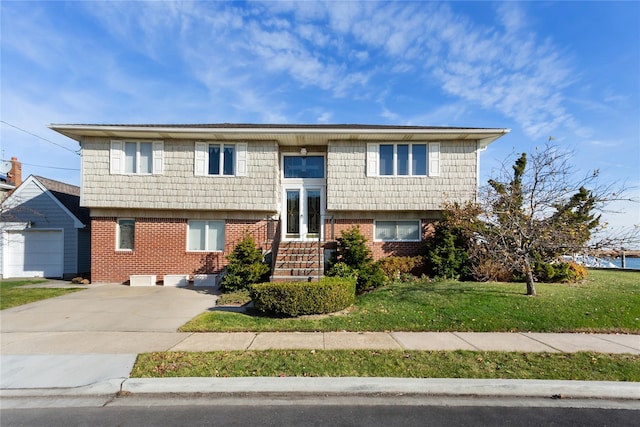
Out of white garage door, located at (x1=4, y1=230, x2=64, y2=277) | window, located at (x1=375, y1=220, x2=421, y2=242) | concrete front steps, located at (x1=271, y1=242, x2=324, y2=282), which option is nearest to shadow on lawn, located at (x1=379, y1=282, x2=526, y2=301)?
concrete front steps, located at (x1=271, y1=242, x2=324, y2=282)

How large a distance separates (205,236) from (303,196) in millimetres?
4060

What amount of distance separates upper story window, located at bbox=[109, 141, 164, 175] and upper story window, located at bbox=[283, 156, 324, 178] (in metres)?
4.69

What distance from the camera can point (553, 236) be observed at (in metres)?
8.45

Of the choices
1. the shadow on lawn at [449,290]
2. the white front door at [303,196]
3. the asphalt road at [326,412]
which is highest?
the white front door at [303,196]

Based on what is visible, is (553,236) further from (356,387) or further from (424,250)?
(356,387)

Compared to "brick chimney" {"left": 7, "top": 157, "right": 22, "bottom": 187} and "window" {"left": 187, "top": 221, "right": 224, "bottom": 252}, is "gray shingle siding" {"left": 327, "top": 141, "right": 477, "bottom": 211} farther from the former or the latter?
"brick chimney" {"left": 7, "top": 157, "right": 22, "bottom": 187}

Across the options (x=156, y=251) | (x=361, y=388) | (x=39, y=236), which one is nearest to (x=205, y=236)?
(x=156, y=251)

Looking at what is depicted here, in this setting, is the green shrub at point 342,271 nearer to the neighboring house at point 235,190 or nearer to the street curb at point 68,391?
the neighboring house at point 235,190

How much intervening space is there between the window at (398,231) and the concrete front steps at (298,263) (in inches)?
103

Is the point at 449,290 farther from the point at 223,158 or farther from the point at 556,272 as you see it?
the point at 223,158

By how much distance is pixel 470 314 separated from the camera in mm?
7172

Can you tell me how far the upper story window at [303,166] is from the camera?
13204 mm

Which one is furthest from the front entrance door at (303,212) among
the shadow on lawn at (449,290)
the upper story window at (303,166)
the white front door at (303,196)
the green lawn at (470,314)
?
the green lawn at (470,314)

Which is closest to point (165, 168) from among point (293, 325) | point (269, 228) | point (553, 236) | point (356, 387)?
point (269, 228)
